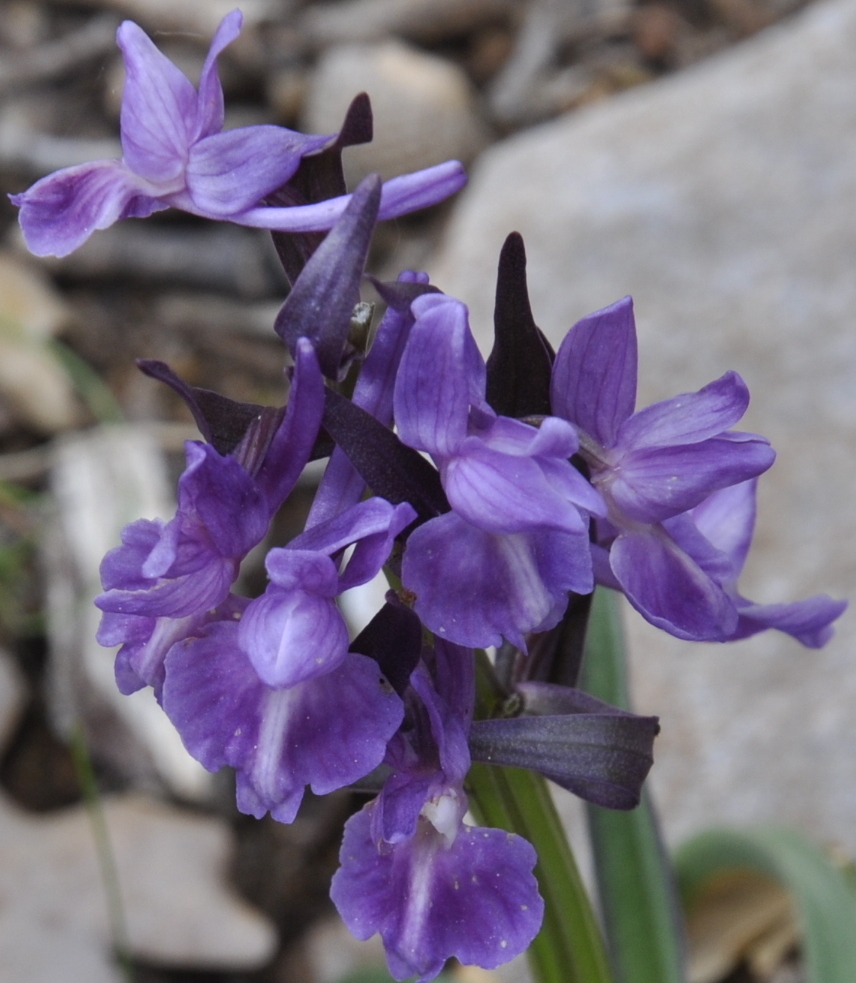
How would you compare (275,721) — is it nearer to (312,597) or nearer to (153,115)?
(312,597)

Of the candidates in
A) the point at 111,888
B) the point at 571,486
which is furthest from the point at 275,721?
the point at 111,888

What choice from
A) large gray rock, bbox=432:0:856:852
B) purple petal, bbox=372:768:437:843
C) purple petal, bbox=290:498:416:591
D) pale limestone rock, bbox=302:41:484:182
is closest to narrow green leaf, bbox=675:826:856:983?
large gray rock, bbox=432:0:856:852

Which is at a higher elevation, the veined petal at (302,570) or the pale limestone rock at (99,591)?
the veined petal at (302,570)

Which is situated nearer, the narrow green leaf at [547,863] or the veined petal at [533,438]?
the veined petal at [533,438]

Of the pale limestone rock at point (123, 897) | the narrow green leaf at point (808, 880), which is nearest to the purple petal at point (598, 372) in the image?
the narrow green leaf at point (808, 880)

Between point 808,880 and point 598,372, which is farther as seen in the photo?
point 808,880

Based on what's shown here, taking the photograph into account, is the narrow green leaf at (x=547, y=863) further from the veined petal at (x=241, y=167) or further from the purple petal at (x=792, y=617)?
the veined petal at (x=241, y=167)

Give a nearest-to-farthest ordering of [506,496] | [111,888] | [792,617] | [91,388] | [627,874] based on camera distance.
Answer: [506,496], [792,617], [627,874], [111,888], [91,388]

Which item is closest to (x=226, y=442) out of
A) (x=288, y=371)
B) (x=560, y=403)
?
(x=288, y=371)
